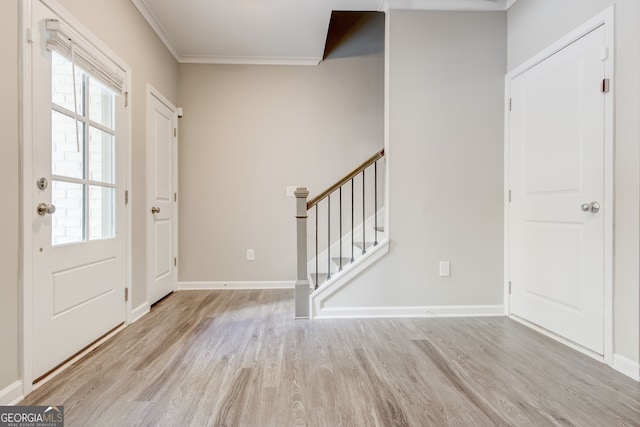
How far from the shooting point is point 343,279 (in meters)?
2.76

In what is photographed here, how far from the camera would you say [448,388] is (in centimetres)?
163

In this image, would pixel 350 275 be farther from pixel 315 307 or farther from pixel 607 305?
pixel 607 305

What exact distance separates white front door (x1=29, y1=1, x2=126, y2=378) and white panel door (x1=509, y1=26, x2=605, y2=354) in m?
3.11

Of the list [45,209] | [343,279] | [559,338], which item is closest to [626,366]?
[559,338]

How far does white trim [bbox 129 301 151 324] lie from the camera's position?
2.64 m

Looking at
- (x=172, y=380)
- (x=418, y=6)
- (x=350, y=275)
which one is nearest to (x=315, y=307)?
(x=350, y=275)

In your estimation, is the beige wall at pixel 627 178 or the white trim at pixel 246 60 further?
the white trim at pixel 246 60

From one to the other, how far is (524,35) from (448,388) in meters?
2.73

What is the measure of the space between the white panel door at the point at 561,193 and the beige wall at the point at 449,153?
0.18 meters

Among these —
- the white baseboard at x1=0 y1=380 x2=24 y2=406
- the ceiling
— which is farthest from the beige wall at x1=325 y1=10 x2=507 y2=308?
the white baseboard at x1=0 y1=380 x2=24 y2=406

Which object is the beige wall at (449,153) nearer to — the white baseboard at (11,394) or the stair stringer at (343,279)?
the stair stringer at (343,279)

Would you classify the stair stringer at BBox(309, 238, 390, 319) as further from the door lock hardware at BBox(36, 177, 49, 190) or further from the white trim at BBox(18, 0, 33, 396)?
the door lock hardware at BBox(36, 177, 49, 190)

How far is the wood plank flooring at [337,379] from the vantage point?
142 cm

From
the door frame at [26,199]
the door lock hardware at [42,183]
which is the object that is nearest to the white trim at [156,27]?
the door frame at [26,199]
